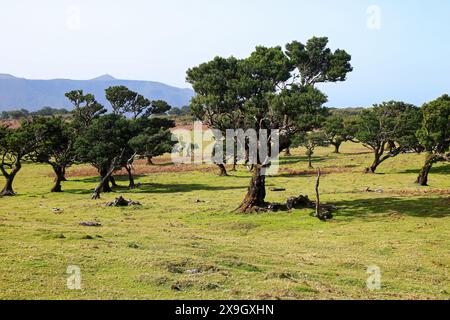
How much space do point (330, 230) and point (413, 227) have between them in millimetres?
6665

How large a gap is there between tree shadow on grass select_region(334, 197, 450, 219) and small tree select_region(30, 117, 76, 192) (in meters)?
41.8

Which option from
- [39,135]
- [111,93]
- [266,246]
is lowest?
[266,246]

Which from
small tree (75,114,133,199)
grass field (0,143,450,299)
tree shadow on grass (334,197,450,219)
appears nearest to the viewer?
grass field (0,143,450,299)

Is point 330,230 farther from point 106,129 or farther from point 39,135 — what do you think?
point 39,135

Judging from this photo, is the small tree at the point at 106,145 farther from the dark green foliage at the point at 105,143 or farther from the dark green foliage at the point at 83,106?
the dark green foliage at the point at 83,106

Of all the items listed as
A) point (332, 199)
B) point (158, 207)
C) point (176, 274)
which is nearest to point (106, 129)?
point (158, 207)

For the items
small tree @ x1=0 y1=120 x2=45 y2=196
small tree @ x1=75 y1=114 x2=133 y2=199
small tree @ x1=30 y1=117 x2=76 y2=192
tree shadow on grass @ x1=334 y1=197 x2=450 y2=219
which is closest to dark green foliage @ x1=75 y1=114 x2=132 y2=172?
small tree @ x1=75 y1=114 x2=133 y2=199

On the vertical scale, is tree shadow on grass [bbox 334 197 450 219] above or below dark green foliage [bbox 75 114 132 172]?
below

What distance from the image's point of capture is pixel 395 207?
48094 mm

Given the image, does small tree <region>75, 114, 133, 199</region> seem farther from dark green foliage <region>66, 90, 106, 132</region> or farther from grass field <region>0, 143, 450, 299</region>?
dark green foliage <region>66, 90, 106, 132</region>

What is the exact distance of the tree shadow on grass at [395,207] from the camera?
44.9m

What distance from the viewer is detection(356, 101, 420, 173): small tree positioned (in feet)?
260

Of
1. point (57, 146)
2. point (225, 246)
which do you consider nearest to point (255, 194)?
point (225, 246)
